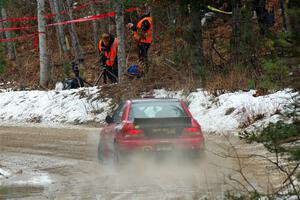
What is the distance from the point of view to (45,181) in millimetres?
11930

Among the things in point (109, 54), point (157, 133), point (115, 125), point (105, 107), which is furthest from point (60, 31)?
point (157, 133)

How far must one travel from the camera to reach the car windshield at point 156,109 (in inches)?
480

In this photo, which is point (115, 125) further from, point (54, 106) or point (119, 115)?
point (54, 106)

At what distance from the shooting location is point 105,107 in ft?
76.2

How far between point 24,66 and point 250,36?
18.2 m

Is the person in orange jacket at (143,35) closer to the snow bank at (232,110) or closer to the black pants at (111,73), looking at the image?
the black pants at (111,73)

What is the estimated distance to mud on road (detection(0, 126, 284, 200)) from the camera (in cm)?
1004

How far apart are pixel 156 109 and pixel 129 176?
1.43 metres

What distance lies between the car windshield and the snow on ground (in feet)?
9.35

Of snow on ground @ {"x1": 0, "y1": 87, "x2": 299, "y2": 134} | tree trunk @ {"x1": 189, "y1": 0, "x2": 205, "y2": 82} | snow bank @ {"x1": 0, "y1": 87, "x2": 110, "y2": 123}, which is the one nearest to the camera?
snow on ground @ {"x1": 0, "y1": 87, "x2": 299, "y2": 134}

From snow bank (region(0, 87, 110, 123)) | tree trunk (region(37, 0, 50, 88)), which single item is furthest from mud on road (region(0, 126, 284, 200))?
tree trunk (region(37, 0, 50, 88))

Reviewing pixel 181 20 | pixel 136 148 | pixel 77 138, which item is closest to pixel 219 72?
pixel 181 20

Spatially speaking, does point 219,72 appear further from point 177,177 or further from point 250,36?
point 177,177

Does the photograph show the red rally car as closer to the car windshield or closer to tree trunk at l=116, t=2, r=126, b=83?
the car windshield
